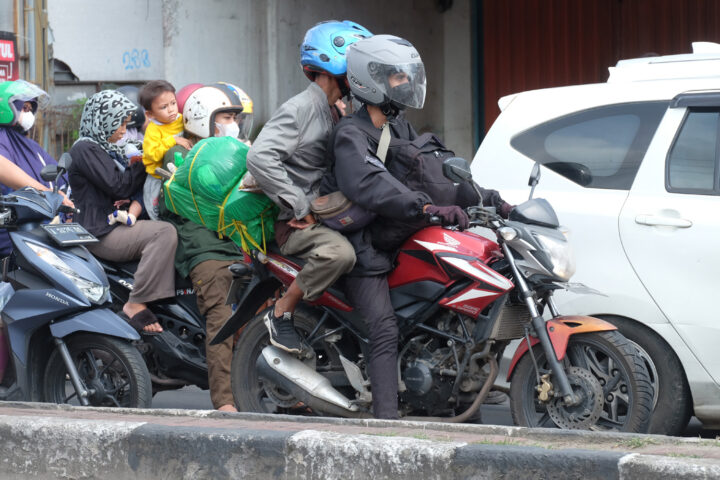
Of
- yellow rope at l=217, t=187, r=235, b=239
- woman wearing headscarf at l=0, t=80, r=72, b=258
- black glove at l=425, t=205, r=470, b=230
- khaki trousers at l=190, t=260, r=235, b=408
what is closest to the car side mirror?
black glove at l=425, t=205, r=470, b=230

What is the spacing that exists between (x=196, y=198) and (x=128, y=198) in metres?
1.00

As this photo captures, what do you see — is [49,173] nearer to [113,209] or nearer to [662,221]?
[113,209]

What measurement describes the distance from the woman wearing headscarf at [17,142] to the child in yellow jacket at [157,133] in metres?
0.56

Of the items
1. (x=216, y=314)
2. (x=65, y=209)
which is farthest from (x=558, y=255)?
(x=65, y=209)

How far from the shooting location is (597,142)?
5.41m

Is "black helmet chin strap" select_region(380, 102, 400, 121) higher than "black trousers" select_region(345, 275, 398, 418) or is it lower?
higher

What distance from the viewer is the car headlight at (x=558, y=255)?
4707 mm

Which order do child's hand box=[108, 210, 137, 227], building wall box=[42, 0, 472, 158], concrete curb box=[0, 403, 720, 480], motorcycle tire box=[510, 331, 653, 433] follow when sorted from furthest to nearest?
building wall box=[42, 0, 472, 158] → child's hand box=[108, 210, 137, 227] → motorcycle tire box=[510, 331, 653, 433] → concrete curb box=[0, 403, 720, 480]

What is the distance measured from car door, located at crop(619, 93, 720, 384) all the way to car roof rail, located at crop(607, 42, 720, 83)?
5.6 inches

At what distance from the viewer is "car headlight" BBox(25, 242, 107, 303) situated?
5.69 m

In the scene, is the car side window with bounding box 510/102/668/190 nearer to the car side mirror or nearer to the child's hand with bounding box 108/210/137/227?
the car side mirror

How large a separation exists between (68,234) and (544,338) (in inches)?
101

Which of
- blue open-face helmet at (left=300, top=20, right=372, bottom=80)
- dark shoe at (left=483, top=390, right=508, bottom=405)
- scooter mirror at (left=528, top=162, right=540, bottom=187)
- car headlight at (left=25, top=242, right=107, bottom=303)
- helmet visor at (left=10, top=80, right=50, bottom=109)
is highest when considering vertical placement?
blue open-face helmet at (left=300, top=20, right=372, bottom=80)

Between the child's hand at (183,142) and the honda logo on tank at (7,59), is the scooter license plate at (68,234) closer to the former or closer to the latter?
the child's hand at (183,142)
